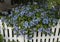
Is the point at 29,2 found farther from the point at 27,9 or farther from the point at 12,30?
the point at 12,30

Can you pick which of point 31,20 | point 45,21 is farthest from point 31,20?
point 45,21

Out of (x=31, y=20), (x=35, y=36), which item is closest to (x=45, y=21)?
(x=31, y=20)

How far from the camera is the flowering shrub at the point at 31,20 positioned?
342 centimetres

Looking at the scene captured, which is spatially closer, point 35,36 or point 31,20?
point 31,20

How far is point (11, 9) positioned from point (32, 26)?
0.89 m

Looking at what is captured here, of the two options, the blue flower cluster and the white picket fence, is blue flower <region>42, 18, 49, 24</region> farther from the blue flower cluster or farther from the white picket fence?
the white picket fence

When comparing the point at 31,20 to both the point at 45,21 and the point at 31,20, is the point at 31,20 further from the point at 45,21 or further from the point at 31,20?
the point at 45,21

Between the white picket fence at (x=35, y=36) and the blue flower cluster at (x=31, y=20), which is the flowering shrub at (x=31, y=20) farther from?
the white picket fence at (x=35, y=36)

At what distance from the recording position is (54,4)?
356cm

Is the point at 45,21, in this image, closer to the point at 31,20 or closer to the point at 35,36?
the point at 31,20

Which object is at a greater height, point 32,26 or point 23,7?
point 23,7

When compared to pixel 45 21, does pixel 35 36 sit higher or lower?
lower

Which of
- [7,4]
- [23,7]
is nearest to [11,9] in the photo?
[7,4]

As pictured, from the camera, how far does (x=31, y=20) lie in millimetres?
3443
